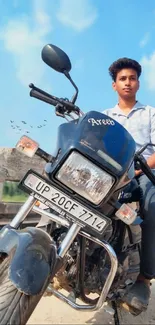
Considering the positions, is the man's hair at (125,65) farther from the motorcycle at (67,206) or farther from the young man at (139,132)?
the motorcycle at (67,206)

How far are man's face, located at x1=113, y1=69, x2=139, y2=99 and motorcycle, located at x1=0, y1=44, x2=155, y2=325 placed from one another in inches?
44.0

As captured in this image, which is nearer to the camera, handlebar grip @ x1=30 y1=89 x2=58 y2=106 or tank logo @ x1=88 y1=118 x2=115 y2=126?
tank logo @ x1=88 y1=118 x2=115 y2=126

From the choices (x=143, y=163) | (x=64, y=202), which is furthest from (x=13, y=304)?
(x=143, y=163)

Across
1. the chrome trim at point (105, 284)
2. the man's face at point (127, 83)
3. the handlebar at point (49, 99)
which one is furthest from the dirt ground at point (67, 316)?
the man's face at point (127, 83)

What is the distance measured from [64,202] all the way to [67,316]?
6.11 feet

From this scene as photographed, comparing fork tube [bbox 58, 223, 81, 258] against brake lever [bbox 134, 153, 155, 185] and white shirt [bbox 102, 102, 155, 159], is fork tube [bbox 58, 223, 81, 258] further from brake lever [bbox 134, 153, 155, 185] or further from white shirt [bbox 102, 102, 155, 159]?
white shirt [bbox 102, 102, 155, 159]

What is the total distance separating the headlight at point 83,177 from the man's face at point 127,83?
5.27 ft

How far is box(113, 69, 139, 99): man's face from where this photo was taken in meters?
3.28

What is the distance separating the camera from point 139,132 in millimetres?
3127

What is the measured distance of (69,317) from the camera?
330 cm

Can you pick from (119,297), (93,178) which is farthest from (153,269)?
(93,178)

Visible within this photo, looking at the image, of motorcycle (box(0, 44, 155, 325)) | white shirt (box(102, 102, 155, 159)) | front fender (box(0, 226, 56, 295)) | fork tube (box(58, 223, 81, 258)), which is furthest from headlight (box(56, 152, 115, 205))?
white shirt (box(102, 102, 155, 159))

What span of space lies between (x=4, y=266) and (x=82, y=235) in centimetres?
43

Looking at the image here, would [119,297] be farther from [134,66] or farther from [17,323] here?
[134,66]
